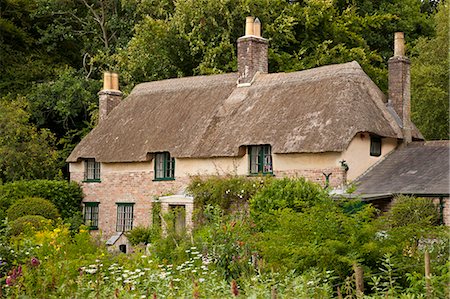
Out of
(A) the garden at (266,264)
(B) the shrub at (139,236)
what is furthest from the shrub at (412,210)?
(B) the shrub at (139,236)

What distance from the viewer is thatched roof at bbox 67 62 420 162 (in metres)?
21.6

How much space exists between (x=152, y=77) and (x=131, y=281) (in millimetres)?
23002

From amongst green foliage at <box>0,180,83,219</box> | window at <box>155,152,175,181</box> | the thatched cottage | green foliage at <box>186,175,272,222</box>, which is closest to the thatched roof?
the thatched cottage

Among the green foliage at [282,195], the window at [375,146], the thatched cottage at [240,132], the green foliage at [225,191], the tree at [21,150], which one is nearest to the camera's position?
the green foliage at [282,195]

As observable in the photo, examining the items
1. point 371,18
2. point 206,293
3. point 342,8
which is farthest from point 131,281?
point 342,8

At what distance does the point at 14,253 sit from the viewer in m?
10.5

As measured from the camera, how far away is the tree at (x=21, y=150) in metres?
29.5

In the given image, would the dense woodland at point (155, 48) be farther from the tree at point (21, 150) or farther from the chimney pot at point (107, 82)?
the chimney pot at point (107, 82)

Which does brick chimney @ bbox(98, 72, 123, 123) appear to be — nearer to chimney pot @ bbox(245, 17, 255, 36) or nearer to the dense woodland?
the dense woodland

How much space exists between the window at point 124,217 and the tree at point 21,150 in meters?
4.65

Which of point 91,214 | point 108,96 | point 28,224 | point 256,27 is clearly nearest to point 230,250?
point 28,224

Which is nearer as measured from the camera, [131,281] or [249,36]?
[131,281]

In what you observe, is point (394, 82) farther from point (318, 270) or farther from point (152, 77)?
point (318, 270)

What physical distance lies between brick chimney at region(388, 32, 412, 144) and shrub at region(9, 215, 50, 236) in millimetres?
10890
